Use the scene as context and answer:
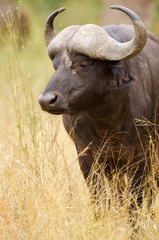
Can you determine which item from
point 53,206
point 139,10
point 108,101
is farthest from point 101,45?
point 139,10

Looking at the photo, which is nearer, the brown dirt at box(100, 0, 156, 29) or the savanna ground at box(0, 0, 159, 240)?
the savanna ground at box(0, 0, 159, 240)

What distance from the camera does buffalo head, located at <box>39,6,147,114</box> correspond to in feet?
12.8

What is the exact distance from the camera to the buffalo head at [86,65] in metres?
3.90

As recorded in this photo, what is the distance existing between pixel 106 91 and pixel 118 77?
0.16 metres

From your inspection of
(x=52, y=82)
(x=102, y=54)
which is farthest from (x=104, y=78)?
(x=52, y=82)

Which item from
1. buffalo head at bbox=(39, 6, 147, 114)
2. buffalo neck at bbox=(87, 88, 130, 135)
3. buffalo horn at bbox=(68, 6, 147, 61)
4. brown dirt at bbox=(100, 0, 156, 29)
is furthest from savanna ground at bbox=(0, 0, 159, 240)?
brown dirt at bbox=(100, 0, 156, 29)

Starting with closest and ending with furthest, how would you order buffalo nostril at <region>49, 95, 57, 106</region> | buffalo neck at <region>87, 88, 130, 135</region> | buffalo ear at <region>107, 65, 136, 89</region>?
buffalo nostril at <region>49, 95, 57, 106</region> < buffalo ear at <region>107, 65, 136, 89</region> < buffalo neck at <region>87, 88, 130, 135</region>

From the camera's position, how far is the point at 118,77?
4.14 m

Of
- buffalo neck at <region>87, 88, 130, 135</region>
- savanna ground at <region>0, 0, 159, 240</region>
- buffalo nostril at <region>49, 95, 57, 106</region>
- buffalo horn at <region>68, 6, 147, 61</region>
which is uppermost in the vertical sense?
buffalo horn at <region>68, 6, 147, 61</region>

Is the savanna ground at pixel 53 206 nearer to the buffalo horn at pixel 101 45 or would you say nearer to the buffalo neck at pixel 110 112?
the buffalo neck at pixel 110 112

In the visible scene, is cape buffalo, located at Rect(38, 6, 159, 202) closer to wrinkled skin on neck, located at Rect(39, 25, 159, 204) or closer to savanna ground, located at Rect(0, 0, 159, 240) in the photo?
wrinkled skin on neck, located at Rect(39, 25, 159, 204)

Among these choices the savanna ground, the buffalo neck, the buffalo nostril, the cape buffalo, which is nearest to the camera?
the savanna ground

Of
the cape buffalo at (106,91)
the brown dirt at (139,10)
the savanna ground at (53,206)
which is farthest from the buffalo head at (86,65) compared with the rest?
the brown dirt at (139,10)

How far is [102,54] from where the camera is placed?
4.01m
